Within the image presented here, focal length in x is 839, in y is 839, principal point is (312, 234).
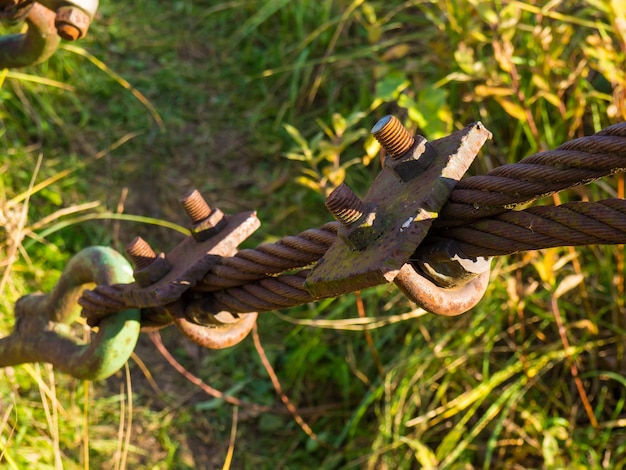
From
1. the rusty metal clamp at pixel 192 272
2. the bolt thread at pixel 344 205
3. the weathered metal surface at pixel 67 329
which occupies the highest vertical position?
the bolt thread at pixel 344 205

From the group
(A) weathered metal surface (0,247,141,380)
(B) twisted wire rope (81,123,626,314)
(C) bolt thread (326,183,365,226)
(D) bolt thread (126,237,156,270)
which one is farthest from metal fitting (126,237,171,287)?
(C) bolt thread (326,183,365,226)

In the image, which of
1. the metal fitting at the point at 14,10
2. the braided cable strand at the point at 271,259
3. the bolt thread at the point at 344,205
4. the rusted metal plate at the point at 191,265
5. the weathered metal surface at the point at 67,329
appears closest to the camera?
the bolt thread at the point at 344,205

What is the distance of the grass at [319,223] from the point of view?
9.91 feet

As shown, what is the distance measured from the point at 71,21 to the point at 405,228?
91 centimetres

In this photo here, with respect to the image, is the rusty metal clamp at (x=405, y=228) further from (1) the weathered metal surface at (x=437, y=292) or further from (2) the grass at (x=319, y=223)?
(2) the grass at (x=319, y=223)

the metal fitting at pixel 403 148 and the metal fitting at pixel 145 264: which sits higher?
the metal fitting at pixel 403 148

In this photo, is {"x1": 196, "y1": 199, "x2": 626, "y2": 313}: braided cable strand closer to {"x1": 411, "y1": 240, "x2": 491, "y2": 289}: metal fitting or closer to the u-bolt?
{"x1": 411, "y1": 240, "x2": 491, "y2": 289}: metal fitting

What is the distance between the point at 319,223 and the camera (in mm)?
3795

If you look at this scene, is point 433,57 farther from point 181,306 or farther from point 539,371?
point 181,306

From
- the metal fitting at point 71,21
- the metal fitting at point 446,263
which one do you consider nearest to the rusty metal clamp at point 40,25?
the metal fitting at point 71,21

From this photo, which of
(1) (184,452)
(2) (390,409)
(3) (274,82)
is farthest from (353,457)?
(3) (274,82)

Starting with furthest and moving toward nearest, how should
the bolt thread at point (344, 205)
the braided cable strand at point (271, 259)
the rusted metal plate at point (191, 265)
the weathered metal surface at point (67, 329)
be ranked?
1. the weathered metal surface at point (67, 329)
2. the rusted metal plate at point (191, 265)
3. the braided cable strand at point (271, 259)
4. the bolt thread at point (344, 205)

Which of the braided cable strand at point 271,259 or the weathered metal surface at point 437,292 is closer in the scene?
the weathered metal surface at point 437,292

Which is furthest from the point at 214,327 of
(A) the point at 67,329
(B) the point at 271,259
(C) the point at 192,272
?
(A) the point at 67,329
